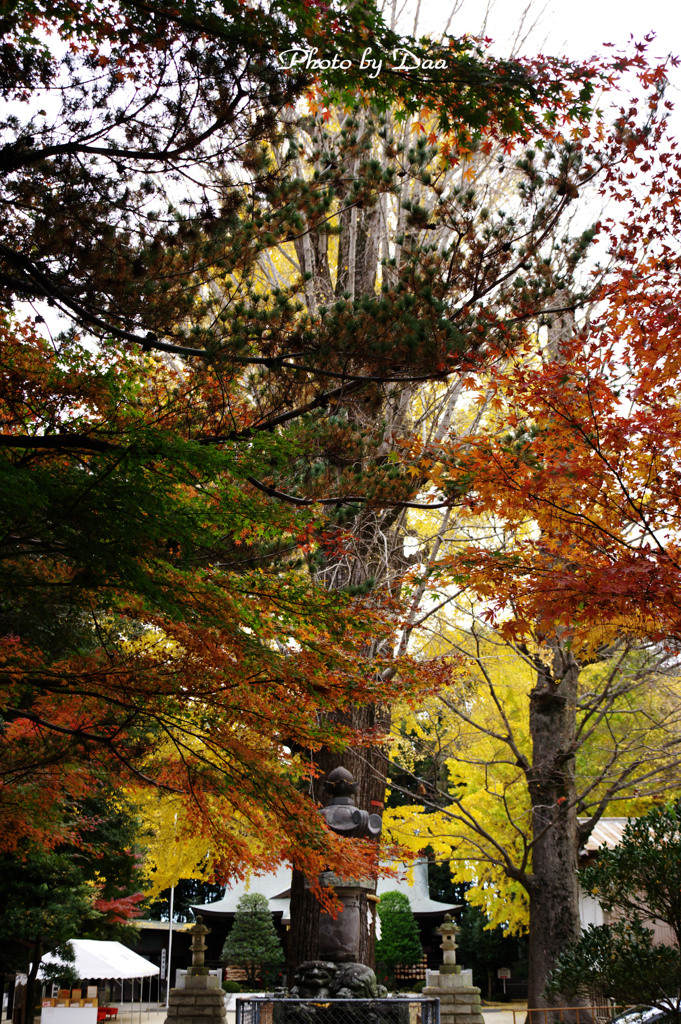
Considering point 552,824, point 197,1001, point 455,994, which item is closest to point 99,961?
point 197,1001

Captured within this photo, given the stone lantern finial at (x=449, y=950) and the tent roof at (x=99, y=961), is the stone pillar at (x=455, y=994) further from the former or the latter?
the tent roof at (x=99, y=961)

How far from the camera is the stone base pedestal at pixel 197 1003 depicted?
1445cm

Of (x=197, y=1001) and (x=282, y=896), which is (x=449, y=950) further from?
(x=282, y=896)

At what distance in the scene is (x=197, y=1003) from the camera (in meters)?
14.6

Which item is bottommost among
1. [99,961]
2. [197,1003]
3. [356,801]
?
[197,1003]

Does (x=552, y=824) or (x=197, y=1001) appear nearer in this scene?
(x=552, y=824)

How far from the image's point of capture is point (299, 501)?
6.93m

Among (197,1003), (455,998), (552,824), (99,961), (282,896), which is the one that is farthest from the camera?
(282,896)

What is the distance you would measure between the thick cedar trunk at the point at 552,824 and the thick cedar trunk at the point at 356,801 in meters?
2.25

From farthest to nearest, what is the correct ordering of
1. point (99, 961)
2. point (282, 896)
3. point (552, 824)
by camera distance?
point (282, 896) < point (99, 961) < point (552, 824)

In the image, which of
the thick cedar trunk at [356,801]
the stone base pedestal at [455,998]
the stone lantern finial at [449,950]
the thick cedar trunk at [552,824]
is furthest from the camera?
the stone lantern finial at [449,950]

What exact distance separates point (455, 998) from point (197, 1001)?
14.8 feet

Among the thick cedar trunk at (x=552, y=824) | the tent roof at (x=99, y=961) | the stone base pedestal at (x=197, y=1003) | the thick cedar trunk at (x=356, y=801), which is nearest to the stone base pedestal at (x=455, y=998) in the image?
the thick cedar trunk at (x=552, y=824)

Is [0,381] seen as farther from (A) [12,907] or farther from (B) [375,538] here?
(A) [12,907]
